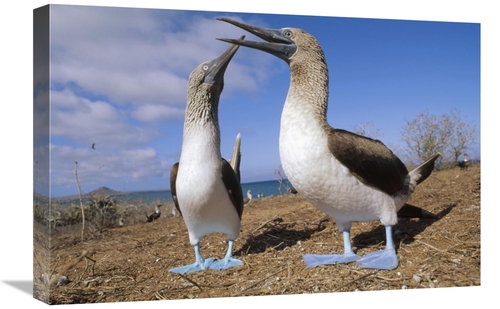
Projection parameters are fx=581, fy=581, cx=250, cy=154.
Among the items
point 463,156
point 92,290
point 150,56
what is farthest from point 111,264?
point 463,156

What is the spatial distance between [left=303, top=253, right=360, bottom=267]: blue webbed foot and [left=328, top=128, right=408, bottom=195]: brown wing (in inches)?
28.2

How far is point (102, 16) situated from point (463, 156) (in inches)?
167

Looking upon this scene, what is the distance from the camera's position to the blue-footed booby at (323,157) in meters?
5.19

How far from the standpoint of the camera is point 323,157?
517cm

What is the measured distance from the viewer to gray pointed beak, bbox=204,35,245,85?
5211 mm

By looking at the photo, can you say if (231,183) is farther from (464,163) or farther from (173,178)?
(464,163)

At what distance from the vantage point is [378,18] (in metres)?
6.02

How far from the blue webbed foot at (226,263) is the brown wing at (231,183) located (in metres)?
0.46

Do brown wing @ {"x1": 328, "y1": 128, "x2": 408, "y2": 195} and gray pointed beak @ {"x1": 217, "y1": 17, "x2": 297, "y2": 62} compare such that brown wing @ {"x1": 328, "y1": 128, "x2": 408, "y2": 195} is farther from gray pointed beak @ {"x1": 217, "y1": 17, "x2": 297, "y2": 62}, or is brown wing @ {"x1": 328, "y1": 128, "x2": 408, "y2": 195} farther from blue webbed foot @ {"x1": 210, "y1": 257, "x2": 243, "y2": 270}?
blue webbed foot @ {"x1": 210, "y1": 257, "x2": 243, "y2": 270}

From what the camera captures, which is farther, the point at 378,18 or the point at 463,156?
the point at 463,156

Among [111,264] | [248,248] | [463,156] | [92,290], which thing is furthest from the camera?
[463,156]

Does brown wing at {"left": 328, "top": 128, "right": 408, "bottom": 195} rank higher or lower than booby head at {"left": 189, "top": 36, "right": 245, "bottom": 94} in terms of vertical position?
lower

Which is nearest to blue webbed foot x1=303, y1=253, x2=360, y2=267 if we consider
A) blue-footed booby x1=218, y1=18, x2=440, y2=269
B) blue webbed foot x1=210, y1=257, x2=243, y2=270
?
blue-footed booby x1=218, y1=18, x2=440, y2=269

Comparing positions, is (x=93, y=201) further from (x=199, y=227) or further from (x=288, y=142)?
(x=288, y=142)
